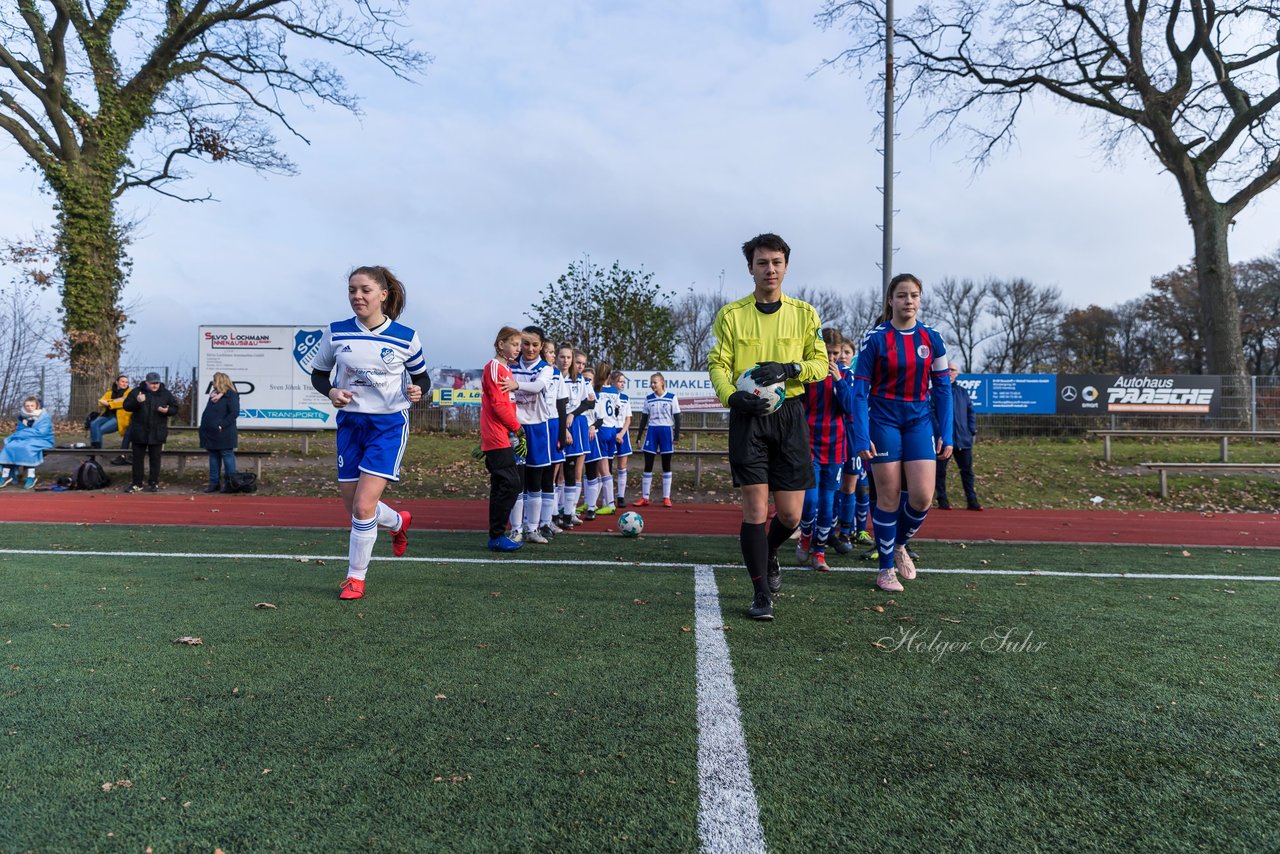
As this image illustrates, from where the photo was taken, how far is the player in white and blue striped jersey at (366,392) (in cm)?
509

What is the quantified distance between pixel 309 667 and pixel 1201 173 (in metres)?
26.7

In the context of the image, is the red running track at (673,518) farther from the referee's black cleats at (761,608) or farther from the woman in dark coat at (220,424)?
the referee's black cleats at (761,608)

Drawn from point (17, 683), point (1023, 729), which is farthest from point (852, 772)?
point (17, 683)

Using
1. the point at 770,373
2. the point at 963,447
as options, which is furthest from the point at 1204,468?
the point at 770,373

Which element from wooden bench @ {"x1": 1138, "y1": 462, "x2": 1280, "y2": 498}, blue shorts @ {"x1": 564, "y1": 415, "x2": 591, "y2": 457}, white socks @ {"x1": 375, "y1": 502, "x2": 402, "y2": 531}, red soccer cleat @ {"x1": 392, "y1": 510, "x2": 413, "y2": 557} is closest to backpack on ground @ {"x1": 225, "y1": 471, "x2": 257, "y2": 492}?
blue shorts @ {"x1": 564, "y1": 415, "x2": 591, "y2": 457}

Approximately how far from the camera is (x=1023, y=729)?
9.62 feet

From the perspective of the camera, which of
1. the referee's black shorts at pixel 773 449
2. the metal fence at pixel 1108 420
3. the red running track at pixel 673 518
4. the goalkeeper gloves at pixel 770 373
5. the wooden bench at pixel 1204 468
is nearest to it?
the goalkeeper gloves at pixel 770 373

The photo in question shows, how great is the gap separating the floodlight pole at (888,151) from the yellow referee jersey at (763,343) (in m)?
11.6

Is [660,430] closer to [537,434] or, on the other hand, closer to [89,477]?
[537,434]

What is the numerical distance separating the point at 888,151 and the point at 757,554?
43.8ft

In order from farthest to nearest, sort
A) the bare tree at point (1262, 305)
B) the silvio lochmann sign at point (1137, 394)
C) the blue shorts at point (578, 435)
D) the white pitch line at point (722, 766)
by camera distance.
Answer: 1. the bare tree at point (1262, 305)
2. the silvio lochmann sign at point (1137, 394)
3. the blue shorts at point (578, 435)
4. the white pitch line at point (722, 766)

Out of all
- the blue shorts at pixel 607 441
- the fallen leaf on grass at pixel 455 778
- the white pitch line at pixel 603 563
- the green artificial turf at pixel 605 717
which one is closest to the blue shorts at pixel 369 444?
the green artificial turf at pixel 605 717

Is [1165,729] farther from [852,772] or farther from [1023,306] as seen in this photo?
[1023,306]

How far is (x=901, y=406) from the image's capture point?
5.55 m
